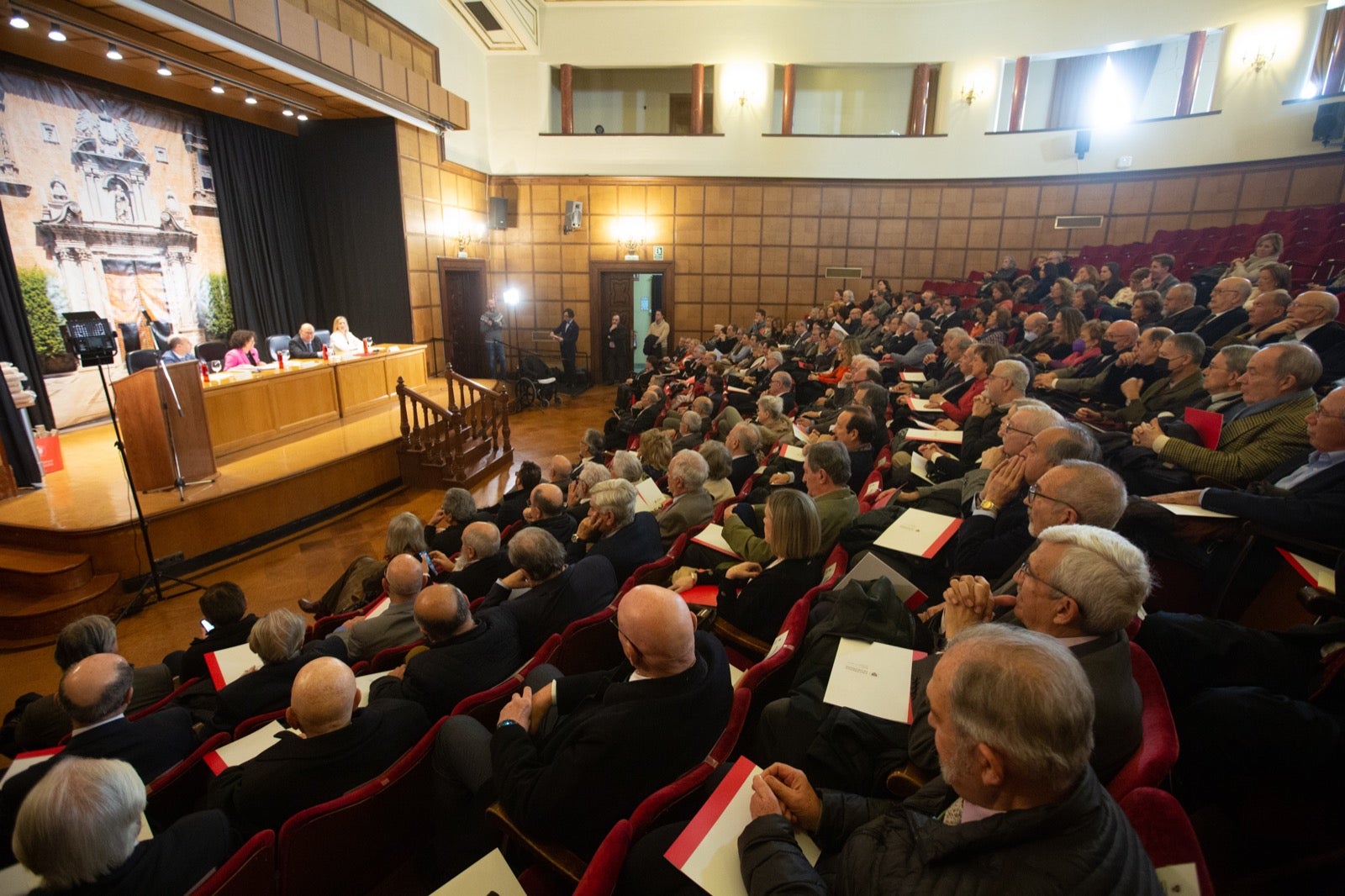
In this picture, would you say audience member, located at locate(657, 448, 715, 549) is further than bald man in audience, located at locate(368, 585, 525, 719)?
Yes

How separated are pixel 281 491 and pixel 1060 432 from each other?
5.84 meters

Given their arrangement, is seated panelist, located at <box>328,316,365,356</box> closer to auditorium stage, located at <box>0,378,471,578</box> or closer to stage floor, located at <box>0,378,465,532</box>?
stage floor, located at <box>0,378,465,532</box>

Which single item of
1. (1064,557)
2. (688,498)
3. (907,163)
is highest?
(907,163)

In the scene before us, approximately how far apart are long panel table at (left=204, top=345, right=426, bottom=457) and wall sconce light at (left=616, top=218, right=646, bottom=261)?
4.99 metres

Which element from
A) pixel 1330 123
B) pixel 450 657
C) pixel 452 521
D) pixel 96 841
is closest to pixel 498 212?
pixel 452 521

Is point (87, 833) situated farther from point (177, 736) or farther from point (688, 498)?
point (688, 498)

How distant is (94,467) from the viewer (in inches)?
218

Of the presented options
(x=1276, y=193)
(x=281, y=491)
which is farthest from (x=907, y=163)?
(x=281, y=491)

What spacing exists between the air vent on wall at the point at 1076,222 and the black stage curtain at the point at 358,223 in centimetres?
1066

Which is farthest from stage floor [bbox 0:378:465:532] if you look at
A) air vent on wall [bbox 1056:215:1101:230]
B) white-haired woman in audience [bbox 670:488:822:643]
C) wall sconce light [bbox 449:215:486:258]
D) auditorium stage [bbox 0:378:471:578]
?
air vent on wall [bbox 1056:215:1101:230]

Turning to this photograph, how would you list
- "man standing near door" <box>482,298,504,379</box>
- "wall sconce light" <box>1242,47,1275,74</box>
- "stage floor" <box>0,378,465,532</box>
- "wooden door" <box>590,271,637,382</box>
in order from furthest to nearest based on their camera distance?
"wooden door" <box>590,271,637,382</box> → "man standing near door" <box>482,298,504,379</box> → "wall sconce light" <box>1242,47,1275,74</box> → "stage floor" <box>0,378,465,532</box>

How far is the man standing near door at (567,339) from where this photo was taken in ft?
37.4

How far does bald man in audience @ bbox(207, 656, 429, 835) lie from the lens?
1.64 meters

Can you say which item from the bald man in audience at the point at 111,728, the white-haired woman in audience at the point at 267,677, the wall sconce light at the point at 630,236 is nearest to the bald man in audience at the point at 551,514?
the white-haired woman in audience at the point at 267,677
